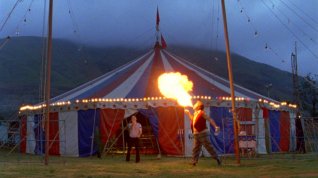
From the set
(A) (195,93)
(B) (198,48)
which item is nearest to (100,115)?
(A) (195,93)

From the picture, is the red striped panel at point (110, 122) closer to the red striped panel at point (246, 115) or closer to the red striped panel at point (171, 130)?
the red striped panel at point (171, 130)

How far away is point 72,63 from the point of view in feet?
353

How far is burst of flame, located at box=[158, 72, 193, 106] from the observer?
49.9ft

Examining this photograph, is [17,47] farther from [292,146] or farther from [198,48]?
[292,146]

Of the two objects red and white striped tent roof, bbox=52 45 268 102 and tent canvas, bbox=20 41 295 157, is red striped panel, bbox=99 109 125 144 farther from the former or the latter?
red and white striped tent roof, bbox=52 45 268 102

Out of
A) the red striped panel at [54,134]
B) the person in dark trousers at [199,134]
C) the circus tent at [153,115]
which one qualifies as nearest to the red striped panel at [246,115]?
the circus tent at [153,115]

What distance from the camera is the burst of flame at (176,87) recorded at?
15.2 m

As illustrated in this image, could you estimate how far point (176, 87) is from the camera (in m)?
15.4

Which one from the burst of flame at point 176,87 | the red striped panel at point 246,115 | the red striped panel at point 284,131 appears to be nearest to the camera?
the burst of flame at point 176,87

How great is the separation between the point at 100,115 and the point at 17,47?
99699 mm

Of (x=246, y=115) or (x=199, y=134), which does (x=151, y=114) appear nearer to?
(x=246, y=115)

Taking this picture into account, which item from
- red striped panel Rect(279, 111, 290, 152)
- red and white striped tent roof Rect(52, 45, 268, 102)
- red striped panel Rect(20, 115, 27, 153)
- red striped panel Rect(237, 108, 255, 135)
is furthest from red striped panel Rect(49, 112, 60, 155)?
red striped panel Rect(279, 111, 290, 152)

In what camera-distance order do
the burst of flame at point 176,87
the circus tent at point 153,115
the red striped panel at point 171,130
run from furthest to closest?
1. the circus tent at point 153,115
2. the red striped panel at point 171,130
3. the burst of flame at point 176,87

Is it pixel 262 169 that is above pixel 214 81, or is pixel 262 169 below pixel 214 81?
below
